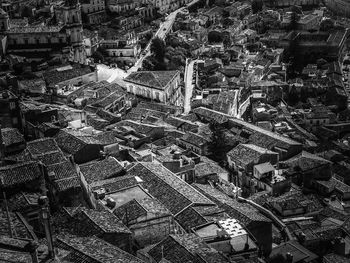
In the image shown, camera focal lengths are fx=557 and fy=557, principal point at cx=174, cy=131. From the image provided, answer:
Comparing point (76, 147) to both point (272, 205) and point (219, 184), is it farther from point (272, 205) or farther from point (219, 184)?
point (272, 205)

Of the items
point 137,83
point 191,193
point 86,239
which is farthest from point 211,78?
point 86,239

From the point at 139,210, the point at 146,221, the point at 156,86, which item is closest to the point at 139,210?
the point at 139,210

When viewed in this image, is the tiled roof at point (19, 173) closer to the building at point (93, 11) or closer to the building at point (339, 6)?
the building at point (93, 11)

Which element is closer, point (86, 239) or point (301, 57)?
point (86, 239)

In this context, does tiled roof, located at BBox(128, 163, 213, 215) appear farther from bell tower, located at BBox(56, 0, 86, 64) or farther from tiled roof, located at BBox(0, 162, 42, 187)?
bell tower, located at BBox(56, 0, 86, 64)

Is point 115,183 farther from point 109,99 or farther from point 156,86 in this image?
point 156,86

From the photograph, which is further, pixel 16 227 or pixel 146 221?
pixel 146 221
